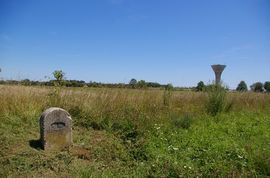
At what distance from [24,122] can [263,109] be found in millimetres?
9913

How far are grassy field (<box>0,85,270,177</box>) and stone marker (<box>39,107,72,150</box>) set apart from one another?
206 millimetres

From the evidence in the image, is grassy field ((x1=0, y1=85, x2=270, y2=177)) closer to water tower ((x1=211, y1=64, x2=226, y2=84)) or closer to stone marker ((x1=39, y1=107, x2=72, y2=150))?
stone marker ((x1=39, y1=107, x2=72, y2=150))

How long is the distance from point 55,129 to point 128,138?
1673 mm

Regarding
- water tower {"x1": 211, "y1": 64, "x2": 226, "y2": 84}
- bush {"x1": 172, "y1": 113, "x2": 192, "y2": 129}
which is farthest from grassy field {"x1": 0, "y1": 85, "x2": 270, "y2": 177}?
water tower {"x1": 211, "y1": 64, "x2": 226, "y2": 84}

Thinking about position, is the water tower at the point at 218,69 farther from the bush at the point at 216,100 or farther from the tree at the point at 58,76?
the tree at the point at 58,76

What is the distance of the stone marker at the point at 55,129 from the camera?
5418 millimetres

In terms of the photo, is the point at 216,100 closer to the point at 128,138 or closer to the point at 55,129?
the point at 128,138

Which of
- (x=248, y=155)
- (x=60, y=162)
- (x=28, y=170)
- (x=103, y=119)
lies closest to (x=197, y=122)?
(x=103, y=119)

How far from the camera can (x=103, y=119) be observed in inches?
295

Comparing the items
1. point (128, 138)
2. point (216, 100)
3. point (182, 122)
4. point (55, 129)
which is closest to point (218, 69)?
point (216, 100)

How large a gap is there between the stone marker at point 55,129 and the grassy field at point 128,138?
0.21 m

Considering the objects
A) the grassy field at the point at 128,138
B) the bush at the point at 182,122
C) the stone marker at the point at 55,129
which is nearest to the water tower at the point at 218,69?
the grassy field at the point at 128,138

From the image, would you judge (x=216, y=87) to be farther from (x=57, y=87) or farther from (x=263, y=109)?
(x=57, y=87)

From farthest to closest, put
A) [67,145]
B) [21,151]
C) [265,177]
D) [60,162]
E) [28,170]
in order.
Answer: [67,145]
[21,151]
[60,162]
[28,170]
[265,177]
